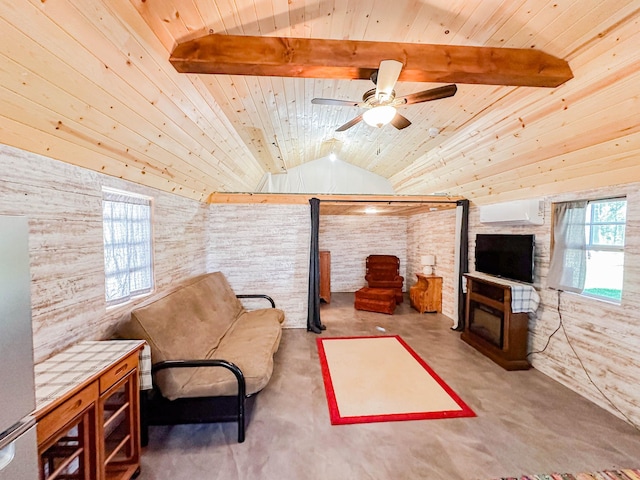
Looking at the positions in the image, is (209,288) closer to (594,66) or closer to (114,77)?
(114,77)

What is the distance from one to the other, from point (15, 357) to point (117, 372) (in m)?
0.76

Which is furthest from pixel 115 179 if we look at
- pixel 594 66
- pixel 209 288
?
pixel 594 66

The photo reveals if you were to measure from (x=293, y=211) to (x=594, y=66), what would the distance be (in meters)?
3.45

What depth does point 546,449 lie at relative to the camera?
2.05 metres

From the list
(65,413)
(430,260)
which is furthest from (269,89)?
(430,260)

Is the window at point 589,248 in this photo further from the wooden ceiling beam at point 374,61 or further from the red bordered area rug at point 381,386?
the red bordered area rug at point 381,386

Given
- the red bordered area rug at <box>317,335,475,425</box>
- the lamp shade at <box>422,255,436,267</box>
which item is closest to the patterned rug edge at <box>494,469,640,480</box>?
the red bordered area rug at <box>317,335,475,425</box>

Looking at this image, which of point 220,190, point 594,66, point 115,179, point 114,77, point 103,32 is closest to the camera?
point 103,32

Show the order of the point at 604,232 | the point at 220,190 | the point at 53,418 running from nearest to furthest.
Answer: the point at 53,418 → the point at 604,232 → the point at 220,190

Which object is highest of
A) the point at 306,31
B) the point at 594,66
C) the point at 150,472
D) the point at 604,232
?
the point at 306,31

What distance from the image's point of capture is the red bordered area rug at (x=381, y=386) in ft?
7.98

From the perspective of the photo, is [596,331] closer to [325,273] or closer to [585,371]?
[585,371]

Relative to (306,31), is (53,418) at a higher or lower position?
lower

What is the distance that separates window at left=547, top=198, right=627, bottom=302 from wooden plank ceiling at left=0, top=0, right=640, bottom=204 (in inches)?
9.4
